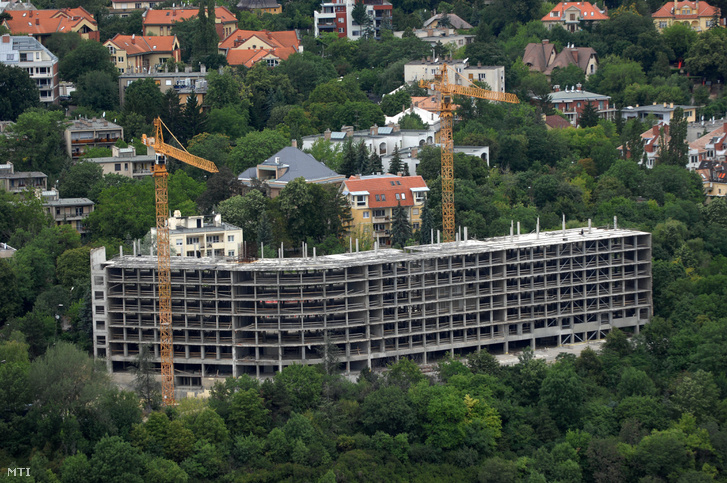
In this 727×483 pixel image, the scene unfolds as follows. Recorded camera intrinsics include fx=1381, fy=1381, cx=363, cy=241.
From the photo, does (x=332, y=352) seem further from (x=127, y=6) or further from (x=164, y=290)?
(x=127, y=6)

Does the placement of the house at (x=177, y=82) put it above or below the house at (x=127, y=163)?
above

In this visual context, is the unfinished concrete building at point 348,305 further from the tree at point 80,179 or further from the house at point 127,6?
the house at point 127,6

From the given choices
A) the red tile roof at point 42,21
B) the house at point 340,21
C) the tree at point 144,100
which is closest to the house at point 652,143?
the house at point 340,21

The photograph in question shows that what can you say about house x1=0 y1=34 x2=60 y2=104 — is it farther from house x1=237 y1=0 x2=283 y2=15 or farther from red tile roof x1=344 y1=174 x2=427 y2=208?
house x1=237 y1=0 x2=283 y2=15

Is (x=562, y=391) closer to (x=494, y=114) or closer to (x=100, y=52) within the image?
(x=494, y=114)

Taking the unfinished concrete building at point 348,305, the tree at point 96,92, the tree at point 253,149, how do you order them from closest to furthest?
the unfinished concrete building at point 348,305
the tree at point 253,149
the tree at point 96,92

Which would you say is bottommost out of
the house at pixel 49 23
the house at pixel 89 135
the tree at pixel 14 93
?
the house at pixel 89 135
